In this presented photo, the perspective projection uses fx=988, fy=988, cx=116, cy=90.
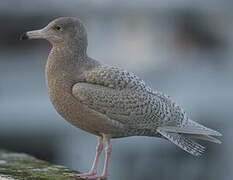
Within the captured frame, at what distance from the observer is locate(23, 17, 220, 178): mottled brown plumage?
7516mm

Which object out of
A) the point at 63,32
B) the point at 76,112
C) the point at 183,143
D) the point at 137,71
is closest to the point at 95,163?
the point at 76,112

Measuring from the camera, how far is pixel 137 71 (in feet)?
86.0

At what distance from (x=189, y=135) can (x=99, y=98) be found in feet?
2.98

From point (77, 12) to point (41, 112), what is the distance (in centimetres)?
411

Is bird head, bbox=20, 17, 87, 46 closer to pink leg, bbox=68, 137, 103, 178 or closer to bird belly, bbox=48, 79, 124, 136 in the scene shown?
bird belly, bbox=48, 79, 124, 136

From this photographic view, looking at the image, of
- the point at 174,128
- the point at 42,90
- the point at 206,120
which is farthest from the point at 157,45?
the point at 174,128

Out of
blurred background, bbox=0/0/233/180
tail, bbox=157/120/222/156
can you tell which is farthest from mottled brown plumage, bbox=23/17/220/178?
blurred background, bbox=0/0/233/180

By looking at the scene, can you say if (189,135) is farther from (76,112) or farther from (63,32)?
(63,32)

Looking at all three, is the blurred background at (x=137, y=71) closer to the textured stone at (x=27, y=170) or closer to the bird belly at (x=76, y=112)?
the textured stone at (x=27, y=170)

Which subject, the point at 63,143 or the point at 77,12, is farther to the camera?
the point at 77,12

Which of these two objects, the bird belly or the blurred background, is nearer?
the bird belly

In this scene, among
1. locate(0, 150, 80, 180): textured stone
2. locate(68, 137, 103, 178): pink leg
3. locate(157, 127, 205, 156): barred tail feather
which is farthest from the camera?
locate(157, 127, 205, 156): barred tail feather

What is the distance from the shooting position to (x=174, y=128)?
Answer: 7879 millimetres

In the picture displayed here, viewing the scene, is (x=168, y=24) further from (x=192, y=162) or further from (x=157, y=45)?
(x=192, y=162)
